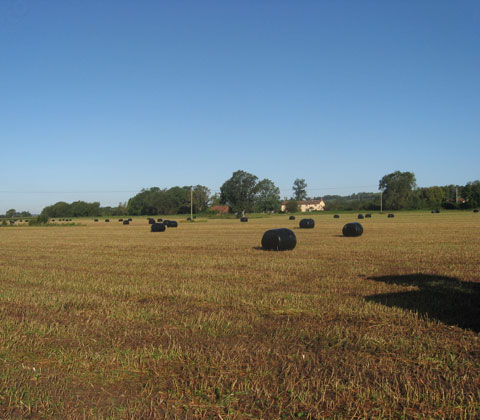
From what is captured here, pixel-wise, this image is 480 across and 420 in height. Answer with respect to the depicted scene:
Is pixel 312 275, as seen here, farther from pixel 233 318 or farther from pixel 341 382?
pixel 341 382

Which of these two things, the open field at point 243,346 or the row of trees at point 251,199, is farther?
the row of trees at point 251,199

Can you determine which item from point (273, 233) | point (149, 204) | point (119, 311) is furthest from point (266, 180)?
point (119, 311)

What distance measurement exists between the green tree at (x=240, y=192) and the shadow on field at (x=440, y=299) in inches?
4559

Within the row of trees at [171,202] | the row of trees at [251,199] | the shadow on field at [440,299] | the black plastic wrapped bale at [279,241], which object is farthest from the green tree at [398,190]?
the shadow on field at [440,299]

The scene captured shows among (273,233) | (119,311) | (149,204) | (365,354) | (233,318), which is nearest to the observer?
(365,354)

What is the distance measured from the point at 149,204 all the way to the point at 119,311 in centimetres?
14542

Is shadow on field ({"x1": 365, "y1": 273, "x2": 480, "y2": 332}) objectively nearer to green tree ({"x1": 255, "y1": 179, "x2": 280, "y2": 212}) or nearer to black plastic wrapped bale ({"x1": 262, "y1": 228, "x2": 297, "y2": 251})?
black plastic wrapped bale ({"x1": 262, "y1": 228, "x2": 297, "y2": 251})

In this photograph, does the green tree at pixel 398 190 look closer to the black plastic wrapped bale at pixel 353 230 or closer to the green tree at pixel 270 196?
the green tree at pixel 270 196

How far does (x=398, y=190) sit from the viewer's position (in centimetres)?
12975

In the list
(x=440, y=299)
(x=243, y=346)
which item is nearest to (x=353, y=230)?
(x=440, y=299)

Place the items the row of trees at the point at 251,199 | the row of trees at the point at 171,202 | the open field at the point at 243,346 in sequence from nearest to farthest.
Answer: the open field at the point at 243,346 < the row of trees at the point at 251,199 < the row of trees at the point at 171,202

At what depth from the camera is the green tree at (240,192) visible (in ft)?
419

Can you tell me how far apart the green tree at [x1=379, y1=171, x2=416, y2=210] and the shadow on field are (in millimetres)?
121601

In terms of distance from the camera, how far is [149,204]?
150000mm
